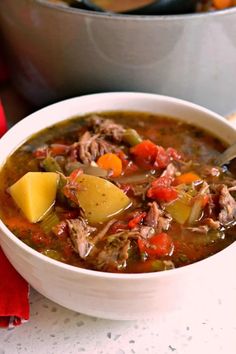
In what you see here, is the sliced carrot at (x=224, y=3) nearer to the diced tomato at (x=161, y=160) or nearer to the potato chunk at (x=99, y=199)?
the diced tomato at (x=161, y=160)

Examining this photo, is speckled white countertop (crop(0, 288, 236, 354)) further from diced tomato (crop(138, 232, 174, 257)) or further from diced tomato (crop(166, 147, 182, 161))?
diced tomato (crop(166, 147, 182, 161))

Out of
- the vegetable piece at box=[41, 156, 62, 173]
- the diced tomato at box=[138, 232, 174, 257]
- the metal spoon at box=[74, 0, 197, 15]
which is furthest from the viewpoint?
the metal spoon at box=[74, 0, 197, 15]

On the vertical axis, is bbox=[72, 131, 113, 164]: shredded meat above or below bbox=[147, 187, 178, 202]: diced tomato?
below

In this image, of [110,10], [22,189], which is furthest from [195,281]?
[110,10]

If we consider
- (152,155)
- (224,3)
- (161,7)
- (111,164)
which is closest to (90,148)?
(111,164)

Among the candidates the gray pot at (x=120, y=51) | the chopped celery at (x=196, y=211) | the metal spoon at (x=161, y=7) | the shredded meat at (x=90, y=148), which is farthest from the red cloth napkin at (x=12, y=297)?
the metal spoon at (x=161, y=7)

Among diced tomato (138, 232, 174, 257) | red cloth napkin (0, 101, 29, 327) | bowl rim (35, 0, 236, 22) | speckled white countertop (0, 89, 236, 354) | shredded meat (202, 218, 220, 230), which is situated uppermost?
bowl rim (35, 0, 236, 22)

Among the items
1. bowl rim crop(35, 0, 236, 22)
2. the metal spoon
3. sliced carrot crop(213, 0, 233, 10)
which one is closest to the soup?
bowl rim crop(35, 0, 236, 22)
